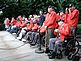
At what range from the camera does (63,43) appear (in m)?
11.8

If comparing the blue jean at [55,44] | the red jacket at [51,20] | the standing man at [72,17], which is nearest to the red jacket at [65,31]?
the blue jean at [55,44]

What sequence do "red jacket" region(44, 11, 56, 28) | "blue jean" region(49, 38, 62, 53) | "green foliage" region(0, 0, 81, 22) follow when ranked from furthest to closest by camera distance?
"green foliage" region(0, 0, 81, 22)
"red jacket" region(44, 11, 56, 28)
"blue jean" region(49, 38, 62, 53)

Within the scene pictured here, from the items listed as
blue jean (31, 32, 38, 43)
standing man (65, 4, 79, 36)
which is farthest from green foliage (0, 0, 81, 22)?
standing man (65, 4, 79, 36)

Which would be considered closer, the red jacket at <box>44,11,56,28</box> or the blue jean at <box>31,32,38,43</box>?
the red jacket at <box>44,11,56,28</box>

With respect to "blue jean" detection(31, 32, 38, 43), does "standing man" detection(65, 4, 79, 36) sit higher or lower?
higher

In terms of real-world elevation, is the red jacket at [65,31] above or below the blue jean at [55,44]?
above

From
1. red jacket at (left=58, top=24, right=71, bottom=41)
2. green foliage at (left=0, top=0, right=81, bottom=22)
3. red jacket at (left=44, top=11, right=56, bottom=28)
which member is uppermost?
red jacket at (left=44, top=11, right=56, bottom=28)

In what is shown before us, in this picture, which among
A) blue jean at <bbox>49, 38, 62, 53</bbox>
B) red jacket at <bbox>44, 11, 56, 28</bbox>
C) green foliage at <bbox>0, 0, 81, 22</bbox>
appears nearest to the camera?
blue jean at <bbox>49, 38, 62, 53</bbox>

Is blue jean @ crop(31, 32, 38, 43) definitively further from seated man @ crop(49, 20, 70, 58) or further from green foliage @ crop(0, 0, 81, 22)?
green foliage @ crop(0, 0, 81, 22)

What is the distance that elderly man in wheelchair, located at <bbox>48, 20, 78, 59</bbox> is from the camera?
→ 457 inches

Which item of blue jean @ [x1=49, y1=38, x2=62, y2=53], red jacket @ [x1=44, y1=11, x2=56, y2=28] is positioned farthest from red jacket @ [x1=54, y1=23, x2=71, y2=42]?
red jacket @ [x1=44, y1=11, x2=56, y2=28]

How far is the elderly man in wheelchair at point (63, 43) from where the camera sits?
1161 centimetres

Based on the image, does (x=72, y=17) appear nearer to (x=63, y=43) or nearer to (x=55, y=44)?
(x=63, y=43)

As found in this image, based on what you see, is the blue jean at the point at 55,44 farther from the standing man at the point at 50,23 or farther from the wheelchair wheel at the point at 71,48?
the standing man at the point at 50,23
